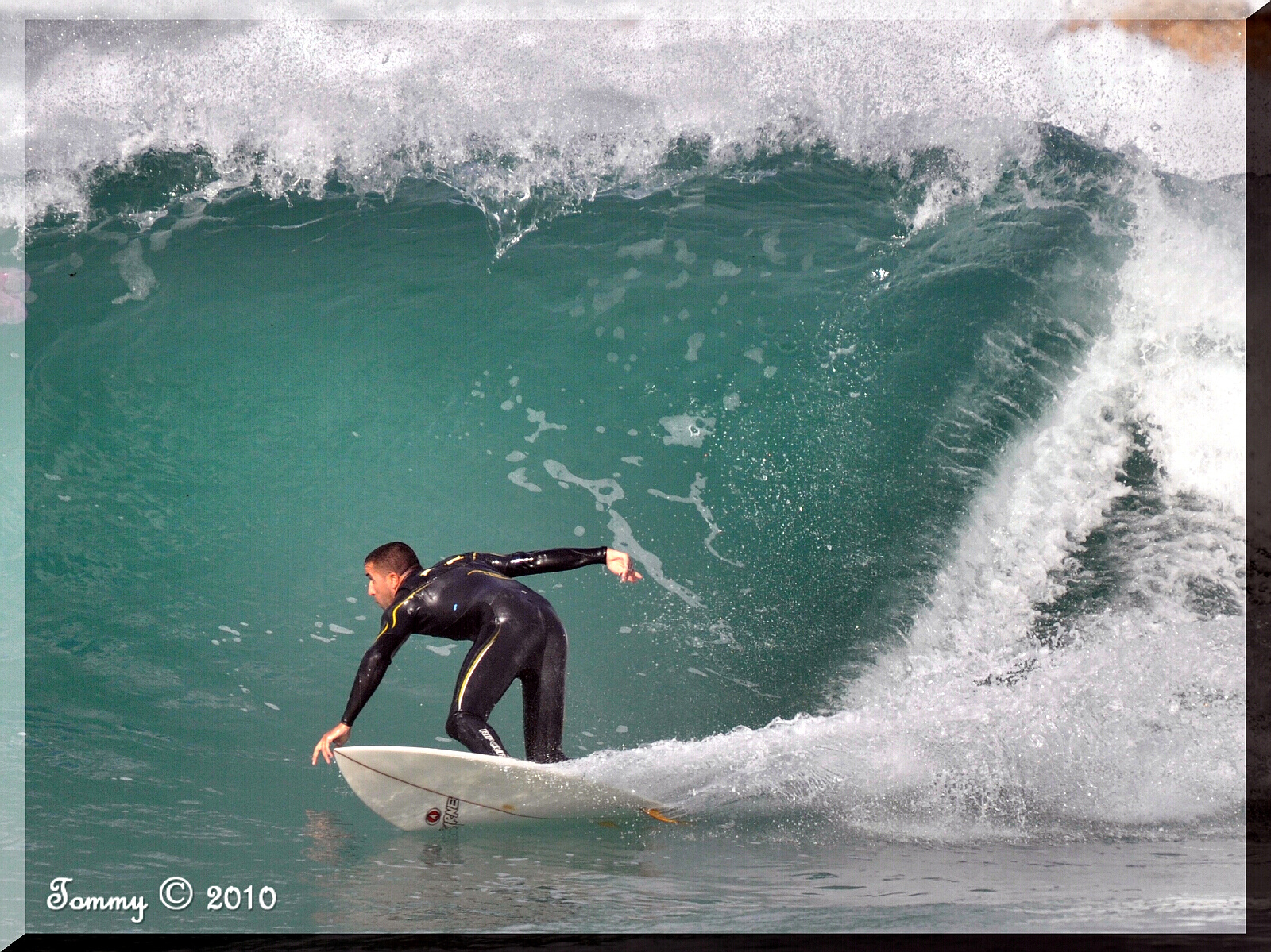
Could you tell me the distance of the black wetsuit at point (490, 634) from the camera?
2719mm

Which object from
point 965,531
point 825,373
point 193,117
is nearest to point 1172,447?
point 965,531

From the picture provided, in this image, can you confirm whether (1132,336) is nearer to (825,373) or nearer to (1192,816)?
(825,373)

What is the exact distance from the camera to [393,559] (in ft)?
9.46

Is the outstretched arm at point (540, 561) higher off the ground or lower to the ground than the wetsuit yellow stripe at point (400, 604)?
higher

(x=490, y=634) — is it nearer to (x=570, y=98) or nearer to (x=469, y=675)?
(x=469, y=675)

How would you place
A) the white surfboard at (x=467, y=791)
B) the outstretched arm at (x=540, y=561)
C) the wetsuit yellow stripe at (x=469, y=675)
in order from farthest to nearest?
the outstretched arm at (x=540, y=561)
the wetsuit yellow stripe at (x=469, y=675)
the white surfboard at (x=467, y=791)

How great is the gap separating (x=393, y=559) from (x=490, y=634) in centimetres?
39

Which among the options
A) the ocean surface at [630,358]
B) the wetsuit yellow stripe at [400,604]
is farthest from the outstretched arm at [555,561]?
the ocean surface at [630,358]

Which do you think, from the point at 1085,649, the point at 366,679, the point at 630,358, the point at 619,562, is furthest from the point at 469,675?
the point at 1085,649

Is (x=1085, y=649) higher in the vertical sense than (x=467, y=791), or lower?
higher

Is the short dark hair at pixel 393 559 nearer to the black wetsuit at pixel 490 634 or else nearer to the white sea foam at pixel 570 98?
the black wetsuit at pixel 490 634

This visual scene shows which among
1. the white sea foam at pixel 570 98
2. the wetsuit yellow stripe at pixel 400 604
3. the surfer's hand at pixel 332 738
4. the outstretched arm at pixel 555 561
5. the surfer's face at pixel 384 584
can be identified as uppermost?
the white sea foam at pixel 570 98

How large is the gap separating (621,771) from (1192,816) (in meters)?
1.72

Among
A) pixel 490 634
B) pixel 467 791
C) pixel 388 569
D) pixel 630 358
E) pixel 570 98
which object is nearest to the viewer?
pixel 467 791
